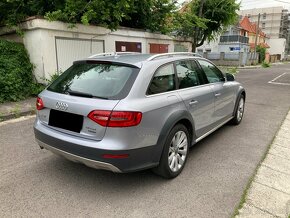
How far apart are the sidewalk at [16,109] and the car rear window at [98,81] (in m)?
3.44

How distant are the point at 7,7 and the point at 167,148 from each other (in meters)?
8.37

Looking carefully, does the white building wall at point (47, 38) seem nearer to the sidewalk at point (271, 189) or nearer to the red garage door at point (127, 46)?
the red garage door at point (127, 46)

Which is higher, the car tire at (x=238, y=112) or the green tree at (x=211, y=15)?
the green tree at (x=211, y=15)

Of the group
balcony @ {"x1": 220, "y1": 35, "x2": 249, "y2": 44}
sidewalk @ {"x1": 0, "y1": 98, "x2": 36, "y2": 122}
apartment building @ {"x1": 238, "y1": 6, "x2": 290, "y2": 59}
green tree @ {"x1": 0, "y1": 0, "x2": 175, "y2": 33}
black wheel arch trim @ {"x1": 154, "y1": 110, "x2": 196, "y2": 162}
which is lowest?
sidewalk @ {"x1": 0, "y1": 98, "x2": 36, "y2": 122}

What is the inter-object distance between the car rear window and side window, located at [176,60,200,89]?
0.86m

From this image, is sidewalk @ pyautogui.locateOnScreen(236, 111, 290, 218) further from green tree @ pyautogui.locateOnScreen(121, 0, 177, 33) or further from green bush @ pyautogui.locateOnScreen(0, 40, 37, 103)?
green tree @ pyautogui.locateOnScreen(121, 0, 177, 33)

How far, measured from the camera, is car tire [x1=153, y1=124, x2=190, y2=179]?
129 inches

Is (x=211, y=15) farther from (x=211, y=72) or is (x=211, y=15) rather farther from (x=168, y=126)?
(x=168, y=126)

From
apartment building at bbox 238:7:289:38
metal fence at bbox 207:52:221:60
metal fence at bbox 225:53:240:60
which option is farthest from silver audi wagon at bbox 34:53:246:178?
apartment building at bbox 238:7:289:38

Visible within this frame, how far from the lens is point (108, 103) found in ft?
9.38

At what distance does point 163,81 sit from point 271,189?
6.18 feet

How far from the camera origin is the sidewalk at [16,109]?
20.9 ft

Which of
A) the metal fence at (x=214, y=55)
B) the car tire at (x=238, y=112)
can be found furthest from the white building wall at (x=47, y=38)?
the metal fence at (x=214, y=55)

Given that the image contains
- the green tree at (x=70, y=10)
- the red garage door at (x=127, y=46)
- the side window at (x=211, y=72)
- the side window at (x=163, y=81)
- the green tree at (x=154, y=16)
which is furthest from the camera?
the green tree at (x=154, y=16)
